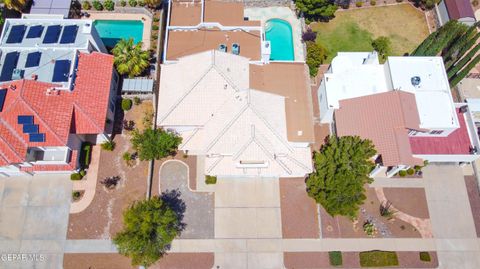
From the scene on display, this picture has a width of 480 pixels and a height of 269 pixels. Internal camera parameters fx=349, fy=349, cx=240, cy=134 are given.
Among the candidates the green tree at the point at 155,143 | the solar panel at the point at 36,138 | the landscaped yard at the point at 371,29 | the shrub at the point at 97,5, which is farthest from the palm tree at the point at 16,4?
the landscaped yard at the point at 371,29

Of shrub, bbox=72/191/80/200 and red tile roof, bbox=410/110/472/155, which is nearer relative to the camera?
shrub, bbox=72/191/80/200

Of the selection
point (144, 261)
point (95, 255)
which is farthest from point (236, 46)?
point (95, 255)

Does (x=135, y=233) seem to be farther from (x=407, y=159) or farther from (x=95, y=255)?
(x=407, y=159)

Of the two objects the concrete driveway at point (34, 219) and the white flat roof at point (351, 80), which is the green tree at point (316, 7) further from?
the concrete driveway at point (34, 219)

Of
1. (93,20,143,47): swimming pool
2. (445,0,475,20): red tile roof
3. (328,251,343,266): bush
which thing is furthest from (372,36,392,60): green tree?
(93,20,143,47): swimming pool

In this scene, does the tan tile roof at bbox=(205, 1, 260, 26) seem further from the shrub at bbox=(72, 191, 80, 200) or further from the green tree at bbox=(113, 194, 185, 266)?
the shrub at bbox=(72, 191, 80, 200)
